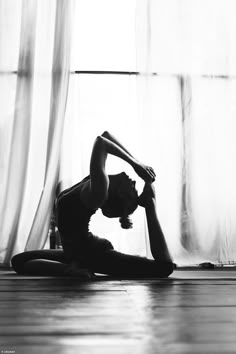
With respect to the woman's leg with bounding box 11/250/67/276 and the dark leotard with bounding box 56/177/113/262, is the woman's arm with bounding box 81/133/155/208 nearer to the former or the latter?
the dark leotard with bounding box 56/177/113/262

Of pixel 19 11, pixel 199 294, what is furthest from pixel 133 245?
pixel 19 11

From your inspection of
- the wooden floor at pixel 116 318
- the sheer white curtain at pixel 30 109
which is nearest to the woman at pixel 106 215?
the wooden floor at pixel 116 318

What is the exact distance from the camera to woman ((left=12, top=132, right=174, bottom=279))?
1.95m

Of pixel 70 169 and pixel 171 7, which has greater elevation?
pixel 171 7

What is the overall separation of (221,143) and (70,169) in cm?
98

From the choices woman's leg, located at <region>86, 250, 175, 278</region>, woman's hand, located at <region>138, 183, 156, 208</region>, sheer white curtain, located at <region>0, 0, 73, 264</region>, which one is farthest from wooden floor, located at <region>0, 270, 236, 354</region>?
sheer white curtain, located at <region>0, 0, 73, 264</region>

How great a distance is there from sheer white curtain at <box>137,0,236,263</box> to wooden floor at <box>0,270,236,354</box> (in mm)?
1233

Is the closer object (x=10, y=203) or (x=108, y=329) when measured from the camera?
(x=108, y=329)

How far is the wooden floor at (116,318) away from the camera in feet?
2.79

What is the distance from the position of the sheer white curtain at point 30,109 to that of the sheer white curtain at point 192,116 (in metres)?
0.54

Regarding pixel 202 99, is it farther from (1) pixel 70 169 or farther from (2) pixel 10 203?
(2) pixel 10 203

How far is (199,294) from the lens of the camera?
160 centimetres

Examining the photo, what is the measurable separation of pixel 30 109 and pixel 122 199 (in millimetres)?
1389

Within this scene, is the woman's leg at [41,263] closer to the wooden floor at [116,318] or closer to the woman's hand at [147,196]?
the wooden floor at [116,318]
